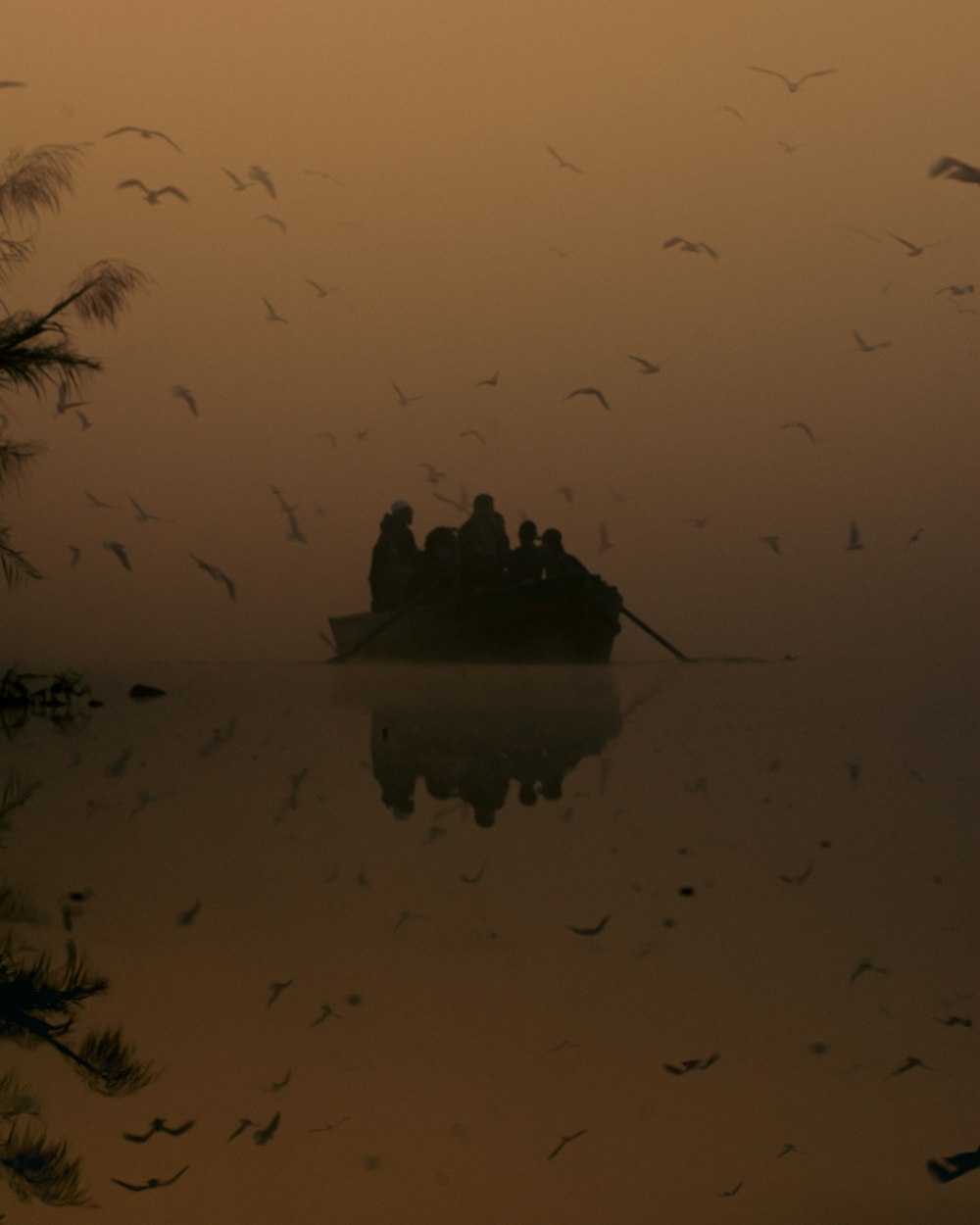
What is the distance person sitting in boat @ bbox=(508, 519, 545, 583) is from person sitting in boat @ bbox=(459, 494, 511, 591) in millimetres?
159

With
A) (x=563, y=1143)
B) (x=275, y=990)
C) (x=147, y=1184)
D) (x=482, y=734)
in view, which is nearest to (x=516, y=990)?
(x=275, y=990)

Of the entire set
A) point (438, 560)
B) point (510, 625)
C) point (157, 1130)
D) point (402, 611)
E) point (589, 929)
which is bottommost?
point (510, 625)

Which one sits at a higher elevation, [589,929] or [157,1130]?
[157,1130]

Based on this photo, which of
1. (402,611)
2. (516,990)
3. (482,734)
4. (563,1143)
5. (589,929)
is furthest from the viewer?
(402,611)

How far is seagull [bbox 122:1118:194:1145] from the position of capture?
2.12 meters

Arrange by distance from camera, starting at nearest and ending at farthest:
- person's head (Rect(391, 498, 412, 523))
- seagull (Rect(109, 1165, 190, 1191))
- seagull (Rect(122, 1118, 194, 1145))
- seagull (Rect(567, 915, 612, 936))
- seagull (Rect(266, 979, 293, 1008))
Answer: seagull (Rect(109, 1165, 190, 1191))
seagull (Rect(122, 1118, 194, 1145))
seagull (Rect(266, 979, 293, 1008))
seagull (Rect(567, 915, 612, 936))
person's head (Rect(391, 498, 412, 523))

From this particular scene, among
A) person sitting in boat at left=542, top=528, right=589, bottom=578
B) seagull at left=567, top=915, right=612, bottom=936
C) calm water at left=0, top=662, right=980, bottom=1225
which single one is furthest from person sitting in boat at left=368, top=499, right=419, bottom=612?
seagull at left=567, top=915, right=612, bottom=936

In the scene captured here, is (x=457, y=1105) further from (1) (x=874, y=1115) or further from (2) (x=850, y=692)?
(2) (x=850, y=692)

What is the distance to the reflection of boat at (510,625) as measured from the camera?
70.0ft

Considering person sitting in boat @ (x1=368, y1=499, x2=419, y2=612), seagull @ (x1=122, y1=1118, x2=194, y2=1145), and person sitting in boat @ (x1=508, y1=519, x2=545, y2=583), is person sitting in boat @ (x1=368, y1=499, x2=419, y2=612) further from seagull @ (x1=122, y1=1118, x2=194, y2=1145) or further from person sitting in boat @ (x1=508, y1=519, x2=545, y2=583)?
seagull @ (x1=122, y1=1118, x2=194, y2=1145)

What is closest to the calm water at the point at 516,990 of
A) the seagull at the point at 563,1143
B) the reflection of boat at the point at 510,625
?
the seagull at the point at 563,1143

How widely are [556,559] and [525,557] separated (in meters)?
0.46

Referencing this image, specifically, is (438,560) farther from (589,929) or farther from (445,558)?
(589,929)

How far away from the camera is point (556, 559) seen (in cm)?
2159
